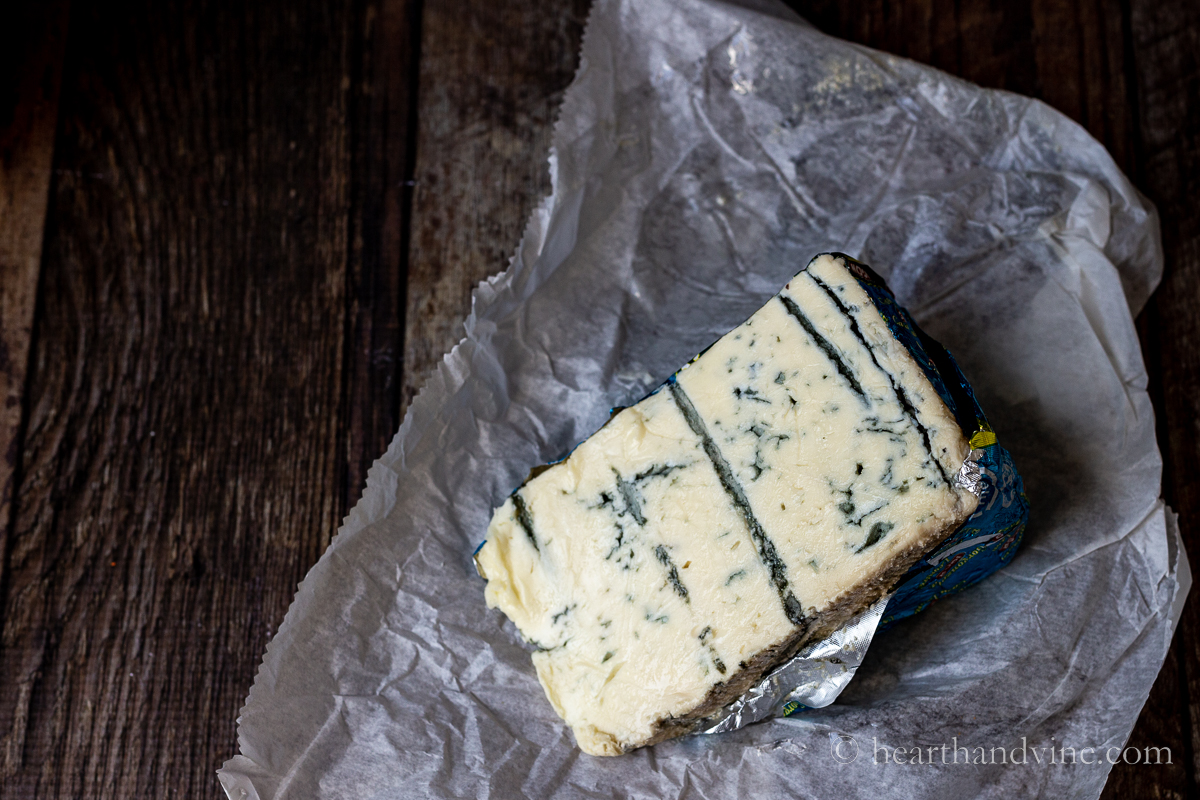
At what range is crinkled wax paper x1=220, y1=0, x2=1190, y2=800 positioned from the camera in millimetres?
1432

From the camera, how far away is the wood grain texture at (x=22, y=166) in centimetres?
172

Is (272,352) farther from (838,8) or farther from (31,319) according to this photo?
(838,8)

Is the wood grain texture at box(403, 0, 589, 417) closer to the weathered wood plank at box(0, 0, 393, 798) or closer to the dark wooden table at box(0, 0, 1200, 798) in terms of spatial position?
the dark wooden table at box(0, 0, 1200, 798)

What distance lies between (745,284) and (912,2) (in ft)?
2.30

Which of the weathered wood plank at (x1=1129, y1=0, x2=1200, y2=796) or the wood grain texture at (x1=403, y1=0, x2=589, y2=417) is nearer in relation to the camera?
the weathered wood plank at (x1=1129, y1=0, x2=1200, y2=796)

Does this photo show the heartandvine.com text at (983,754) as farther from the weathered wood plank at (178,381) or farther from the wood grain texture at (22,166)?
the wood grain texture at (22,166)

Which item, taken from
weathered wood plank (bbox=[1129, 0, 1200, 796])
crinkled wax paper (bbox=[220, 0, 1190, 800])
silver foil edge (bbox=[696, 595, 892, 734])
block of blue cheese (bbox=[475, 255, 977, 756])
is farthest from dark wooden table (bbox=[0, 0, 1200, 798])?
silver foil edge (bbox=[696, 595, 892, 734])

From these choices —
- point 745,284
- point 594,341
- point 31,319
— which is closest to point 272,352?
point 31,319

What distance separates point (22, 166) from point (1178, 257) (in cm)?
228

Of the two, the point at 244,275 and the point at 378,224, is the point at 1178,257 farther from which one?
the point at 244,275

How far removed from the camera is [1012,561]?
1.53m

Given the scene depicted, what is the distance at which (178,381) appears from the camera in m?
1.71

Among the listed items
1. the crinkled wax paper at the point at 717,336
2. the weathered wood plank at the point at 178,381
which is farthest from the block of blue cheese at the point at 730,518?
the weathered wood plank at the point at 178,381

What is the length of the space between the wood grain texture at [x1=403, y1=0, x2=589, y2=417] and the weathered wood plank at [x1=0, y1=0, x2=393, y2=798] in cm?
11
